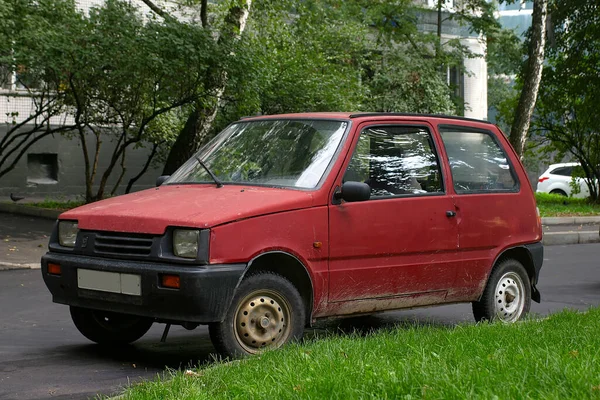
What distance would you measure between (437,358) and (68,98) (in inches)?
640

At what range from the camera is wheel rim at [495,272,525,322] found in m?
9.23

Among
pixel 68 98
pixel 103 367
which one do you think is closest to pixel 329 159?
pixel 103 367

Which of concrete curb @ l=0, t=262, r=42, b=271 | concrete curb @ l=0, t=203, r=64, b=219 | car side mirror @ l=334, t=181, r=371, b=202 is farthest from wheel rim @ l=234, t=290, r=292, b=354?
concrete curb @ l=0, t=203, r=64, b=219

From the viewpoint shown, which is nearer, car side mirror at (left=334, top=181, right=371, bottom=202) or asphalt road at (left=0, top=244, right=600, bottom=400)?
asphalt road at (left=0, top=244, right=600, bottom=400)

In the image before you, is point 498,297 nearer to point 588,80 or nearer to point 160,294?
point 160,294

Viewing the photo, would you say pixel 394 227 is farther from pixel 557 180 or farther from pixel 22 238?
pixel 557 180

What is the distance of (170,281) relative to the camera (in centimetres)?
702

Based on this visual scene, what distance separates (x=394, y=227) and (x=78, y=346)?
252 cm

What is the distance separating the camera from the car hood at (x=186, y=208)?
715 centimetres

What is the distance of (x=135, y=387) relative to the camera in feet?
20.3

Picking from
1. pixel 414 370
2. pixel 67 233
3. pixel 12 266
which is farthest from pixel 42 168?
pixel 414 370

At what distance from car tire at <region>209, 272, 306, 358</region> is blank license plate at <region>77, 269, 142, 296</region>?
554 mm

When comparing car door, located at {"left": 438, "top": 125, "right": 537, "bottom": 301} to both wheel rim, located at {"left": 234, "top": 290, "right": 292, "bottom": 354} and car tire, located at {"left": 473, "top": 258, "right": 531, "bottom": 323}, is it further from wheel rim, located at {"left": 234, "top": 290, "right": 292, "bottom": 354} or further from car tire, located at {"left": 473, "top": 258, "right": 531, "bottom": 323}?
wheel rim, located at {"left": 234, "top": 290, "right": 292, "bottom": 354}

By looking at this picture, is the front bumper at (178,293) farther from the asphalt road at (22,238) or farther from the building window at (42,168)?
the building window at (42,168)
